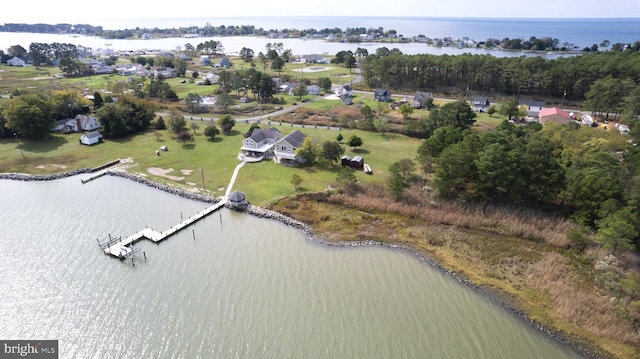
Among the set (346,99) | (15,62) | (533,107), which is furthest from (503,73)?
(15,62)

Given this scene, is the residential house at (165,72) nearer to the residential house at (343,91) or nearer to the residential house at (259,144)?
the residential house at (343,91)

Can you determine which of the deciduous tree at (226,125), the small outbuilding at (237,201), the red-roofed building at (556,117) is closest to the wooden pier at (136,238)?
the small outbuilding at (237,201)

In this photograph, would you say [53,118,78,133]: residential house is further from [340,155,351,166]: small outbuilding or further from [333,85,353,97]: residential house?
[333,85,353,97]: residential house

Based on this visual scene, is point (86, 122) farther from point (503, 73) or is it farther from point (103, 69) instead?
point (503, 73)

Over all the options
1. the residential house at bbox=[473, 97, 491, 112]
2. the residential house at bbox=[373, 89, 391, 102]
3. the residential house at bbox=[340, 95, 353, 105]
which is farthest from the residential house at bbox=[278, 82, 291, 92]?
the residential house at bbox=[473, 97, 491, 112]

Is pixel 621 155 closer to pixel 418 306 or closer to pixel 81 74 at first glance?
pixel 418 306

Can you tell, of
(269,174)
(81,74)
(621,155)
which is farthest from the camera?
(81,74)

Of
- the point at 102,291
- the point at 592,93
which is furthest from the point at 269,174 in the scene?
the point at 592,93
